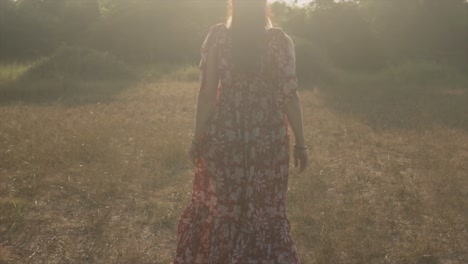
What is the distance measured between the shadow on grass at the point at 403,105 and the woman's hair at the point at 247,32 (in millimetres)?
5298

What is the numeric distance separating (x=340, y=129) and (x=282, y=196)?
189 inches

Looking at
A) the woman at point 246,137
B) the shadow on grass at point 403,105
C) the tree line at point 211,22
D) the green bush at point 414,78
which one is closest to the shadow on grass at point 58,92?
the shadow on grass at point 403,105

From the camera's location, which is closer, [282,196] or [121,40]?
[282,196]

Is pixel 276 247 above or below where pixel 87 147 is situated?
above

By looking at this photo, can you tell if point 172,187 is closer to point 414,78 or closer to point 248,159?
point 248,159

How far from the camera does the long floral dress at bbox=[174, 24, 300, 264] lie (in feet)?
6.83

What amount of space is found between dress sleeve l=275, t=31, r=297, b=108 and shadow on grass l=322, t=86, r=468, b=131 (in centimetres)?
520

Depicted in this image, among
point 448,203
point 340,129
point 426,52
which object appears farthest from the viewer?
point 426,52

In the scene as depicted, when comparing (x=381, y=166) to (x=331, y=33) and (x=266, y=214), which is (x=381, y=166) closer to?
(x=266, y=214)

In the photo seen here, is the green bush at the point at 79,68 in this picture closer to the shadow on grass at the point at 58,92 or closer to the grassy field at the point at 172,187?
the shadow on grass at the point at 58,92

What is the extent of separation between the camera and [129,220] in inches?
136

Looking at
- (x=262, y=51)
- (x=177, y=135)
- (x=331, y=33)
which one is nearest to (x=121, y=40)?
(x=331, y=33)

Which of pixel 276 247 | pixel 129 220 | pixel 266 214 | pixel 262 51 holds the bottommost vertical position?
pixel 129 220

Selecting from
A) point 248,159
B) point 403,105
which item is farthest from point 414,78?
point 248,159
